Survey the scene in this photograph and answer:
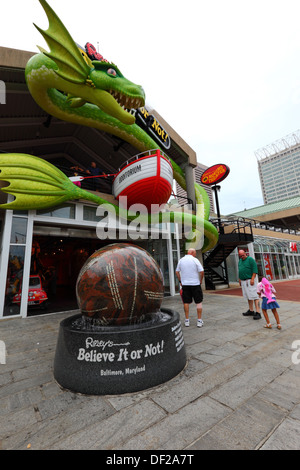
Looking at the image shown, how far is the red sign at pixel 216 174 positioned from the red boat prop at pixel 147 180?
23.5 ft

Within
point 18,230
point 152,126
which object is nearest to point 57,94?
point 152,126

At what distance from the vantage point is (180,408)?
77.2 inches

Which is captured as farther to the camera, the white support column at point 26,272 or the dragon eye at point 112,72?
the white support column at point 26,272

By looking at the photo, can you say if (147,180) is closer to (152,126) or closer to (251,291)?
(152,126)

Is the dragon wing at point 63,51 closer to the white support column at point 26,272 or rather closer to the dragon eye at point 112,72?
the dragon eye at point 112,72

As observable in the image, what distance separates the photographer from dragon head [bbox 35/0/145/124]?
5.84 meters

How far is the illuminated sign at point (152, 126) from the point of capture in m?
10.4

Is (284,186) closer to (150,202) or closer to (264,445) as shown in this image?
(150,202)

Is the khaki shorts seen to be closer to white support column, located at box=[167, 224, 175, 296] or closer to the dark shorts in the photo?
the dark shorts

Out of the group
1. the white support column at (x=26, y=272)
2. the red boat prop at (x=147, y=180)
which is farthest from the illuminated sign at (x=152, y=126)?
the white support column at (x=26, y=272)

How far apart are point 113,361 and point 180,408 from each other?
83 centimetres

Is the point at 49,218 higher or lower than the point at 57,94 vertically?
lower
